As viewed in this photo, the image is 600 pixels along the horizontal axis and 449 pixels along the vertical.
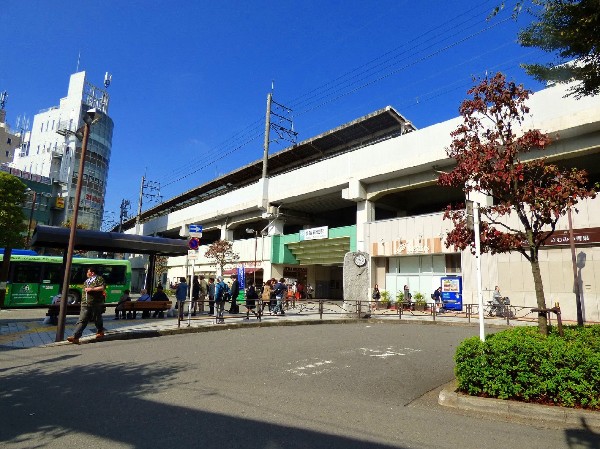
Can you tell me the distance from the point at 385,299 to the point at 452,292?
4725 mm

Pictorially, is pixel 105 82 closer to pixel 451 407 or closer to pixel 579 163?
pixel 579 163

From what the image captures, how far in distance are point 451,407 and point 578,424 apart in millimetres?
1390

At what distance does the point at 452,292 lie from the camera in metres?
22.8

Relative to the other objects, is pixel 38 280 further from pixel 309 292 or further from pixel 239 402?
Answer: pixel 309 292

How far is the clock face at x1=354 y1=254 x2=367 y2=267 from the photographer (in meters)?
17.9

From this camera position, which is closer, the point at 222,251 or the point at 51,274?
the point at 51,274

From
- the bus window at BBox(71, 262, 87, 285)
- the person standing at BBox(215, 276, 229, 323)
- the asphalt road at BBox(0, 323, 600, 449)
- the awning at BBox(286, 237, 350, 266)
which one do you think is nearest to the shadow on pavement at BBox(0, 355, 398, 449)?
the asphalt road at BBox(0, 323, 600, 449)

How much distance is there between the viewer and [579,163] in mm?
21516

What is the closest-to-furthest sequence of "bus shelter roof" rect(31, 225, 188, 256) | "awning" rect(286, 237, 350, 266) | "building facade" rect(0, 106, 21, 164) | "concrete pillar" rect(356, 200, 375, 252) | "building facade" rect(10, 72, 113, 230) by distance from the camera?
"bus shelter roof" rect(31, 225, 188, 256) < "concrete pillar" rect(356, 200, 375, 252) < "awning" rect(286, 237, 350, 266) < "building facade" rect(10, 72, 113, 230) < "building facade" rect(0, 106, 21, 164)

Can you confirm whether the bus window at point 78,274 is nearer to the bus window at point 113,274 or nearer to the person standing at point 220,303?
the bus window at point 113,274

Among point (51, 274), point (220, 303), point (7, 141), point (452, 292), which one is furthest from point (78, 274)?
point (7, 141)

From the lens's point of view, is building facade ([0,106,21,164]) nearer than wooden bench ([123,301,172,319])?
No

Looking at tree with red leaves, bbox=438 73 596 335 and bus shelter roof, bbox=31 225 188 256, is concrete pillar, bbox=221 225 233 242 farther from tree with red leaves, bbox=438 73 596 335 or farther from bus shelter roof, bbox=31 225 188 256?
tree with red leaves, bbox=438 73 596 335

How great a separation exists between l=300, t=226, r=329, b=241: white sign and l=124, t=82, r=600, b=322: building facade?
109mm
